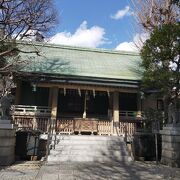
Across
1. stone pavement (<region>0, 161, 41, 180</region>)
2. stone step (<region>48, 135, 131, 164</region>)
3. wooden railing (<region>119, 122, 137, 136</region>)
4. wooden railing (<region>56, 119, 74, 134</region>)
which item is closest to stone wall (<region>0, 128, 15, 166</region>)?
stone pavement (<region>0, 161, 41, 180</region>)

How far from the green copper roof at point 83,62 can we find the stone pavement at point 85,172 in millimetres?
8324

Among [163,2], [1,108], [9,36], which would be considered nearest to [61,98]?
[9,36]

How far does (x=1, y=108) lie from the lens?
36.4 feet

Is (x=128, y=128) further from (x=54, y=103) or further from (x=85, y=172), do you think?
(x=85, y=172)

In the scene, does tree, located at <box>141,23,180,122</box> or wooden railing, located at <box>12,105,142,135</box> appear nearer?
tree, located at <box>141,23,180,122</box>

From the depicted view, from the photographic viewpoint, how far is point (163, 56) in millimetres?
13375

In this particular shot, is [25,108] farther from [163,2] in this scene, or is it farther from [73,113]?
[163,2]

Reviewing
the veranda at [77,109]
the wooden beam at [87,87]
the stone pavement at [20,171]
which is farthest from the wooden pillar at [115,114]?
the stone pavement at [20,171]

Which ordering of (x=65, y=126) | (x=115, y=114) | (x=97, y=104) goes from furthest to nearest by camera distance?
(x=97, y=104)
(x=115, y=114)
(x=65, y=126)

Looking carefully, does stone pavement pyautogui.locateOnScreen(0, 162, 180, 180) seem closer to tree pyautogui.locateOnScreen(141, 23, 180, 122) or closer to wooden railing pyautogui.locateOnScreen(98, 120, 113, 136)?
tree pyautogui.locateOnScreen(141, 23, 180, 122)

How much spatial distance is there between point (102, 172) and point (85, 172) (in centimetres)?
62

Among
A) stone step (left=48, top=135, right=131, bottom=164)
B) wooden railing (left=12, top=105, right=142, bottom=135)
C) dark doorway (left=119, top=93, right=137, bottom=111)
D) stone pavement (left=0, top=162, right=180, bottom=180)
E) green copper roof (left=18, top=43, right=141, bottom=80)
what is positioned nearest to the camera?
stone pavement (left=0, top=162, right=180, bottom=180)

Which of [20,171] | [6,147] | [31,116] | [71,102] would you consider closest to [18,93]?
[31,116]

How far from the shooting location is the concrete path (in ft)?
27.4
